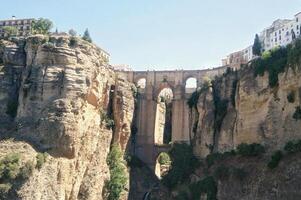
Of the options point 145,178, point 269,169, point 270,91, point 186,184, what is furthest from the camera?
point 145,178

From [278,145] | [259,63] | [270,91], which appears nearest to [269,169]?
[278,145]

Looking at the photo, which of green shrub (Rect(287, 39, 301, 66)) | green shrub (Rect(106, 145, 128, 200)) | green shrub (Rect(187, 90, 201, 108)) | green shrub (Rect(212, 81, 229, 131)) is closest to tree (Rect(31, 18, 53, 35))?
green shrub (Rect(187, 90, 201, 108))

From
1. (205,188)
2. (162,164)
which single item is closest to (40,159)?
(205,188)

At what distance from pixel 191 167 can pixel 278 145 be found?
47.7 feet

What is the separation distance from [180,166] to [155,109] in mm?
11458

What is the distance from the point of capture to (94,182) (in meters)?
52.2

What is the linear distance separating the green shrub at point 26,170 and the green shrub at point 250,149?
59.2ft

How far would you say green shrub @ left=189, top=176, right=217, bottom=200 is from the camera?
4848 centimetres

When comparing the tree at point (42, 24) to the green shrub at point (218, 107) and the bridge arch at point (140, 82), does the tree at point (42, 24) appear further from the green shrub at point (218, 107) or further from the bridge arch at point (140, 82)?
the green shrub at point (218, 107)

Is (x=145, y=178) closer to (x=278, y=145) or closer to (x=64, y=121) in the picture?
(x=64, y=121)

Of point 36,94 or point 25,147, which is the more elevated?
point 36,94

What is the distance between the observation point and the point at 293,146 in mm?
40625

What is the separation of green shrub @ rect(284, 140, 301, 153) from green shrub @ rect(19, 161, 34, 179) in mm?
20712

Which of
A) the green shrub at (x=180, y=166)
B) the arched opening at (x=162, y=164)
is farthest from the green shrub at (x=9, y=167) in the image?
the arched opening at (x=162, y=164)
